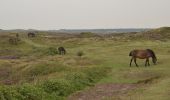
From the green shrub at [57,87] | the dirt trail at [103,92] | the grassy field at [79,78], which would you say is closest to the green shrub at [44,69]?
the grassy field at [79,78]

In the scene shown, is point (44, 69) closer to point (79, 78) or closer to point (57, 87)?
point (79, 78)

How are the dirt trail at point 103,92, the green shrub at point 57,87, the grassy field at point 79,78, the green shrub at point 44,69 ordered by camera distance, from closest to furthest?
the grassy field at point 79,78, the dirt trail at point 103,92, the green shrub at point 57,87, the green shrub at point 44,69

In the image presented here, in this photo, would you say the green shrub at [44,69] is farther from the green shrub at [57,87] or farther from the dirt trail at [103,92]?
the green shrub at [57,87]

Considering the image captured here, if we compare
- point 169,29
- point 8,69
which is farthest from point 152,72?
point 169,29

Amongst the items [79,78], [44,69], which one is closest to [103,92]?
[79,78]

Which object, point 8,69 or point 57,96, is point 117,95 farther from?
point 8,69

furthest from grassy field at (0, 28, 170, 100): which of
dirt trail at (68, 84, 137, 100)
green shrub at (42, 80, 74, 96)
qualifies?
dirt trail at (68, 84, 137, 100)

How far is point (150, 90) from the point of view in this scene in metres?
24.1

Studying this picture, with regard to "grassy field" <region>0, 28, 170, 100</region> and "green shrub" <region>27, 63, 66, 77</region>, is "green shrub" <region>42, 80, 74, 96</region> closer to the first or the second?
"grassy field" <region>0, 28, 170, 100</region>

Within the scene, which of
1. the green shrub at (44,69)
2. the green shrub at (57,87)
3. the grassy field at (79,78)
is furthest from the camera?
the green shrub at (44,69)

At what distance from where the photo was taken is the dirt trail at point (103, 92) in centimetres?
2377

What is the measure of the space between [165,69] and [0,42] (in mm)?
61552

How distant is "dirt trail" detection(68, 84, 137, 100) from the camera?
2377 centimetres

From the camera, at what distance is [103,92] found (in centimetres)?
2556
